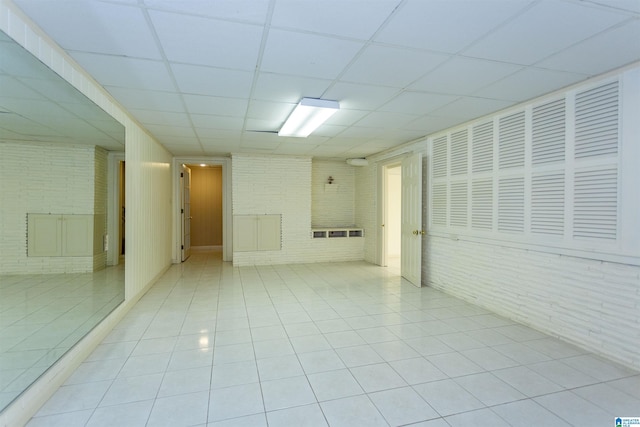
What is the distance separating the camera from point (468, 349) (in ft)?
9.23

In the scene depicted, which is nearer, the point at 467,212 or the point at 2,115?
the point at 2,115

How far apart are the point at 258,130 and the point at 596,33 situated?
397cm

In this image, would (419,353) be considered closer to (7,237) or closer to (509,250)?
(509,250)

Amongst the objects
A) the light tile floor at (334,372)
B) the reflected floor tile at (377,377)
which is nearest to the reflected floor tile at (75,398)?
the light tile floor at (334,372)

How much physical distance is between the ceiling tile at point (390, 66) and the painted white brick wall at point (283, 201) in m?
4.36

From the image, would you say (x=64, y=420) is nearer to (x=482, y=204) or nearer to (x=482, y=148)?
(x=482, y=204)

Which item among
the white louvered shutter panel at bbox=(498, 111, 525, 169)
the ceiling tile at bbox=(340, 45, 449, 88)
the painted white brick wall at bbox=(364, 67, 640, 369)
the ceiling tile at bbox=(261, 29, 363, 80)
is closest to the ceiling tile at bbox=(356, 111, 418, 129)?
the ceiling tile at bbox=(340, 45, 449, 88)

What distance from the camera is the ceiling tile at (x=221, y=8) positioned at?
1734 mm

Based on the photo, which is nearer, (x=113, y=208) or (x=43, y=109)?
(x=43, y=109)

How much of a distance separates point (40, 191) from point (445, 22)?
13.8 feet

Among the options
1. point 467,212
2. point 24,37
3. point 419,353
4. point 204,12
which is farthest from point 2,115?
point 467,212

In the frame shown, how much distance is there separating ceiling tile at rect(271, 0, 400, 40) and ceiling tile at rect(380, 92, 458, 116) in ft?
4.44

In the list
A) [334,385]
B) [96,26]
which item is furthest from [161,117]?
[334,385]

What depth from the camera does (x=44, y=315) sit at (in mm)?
3180
